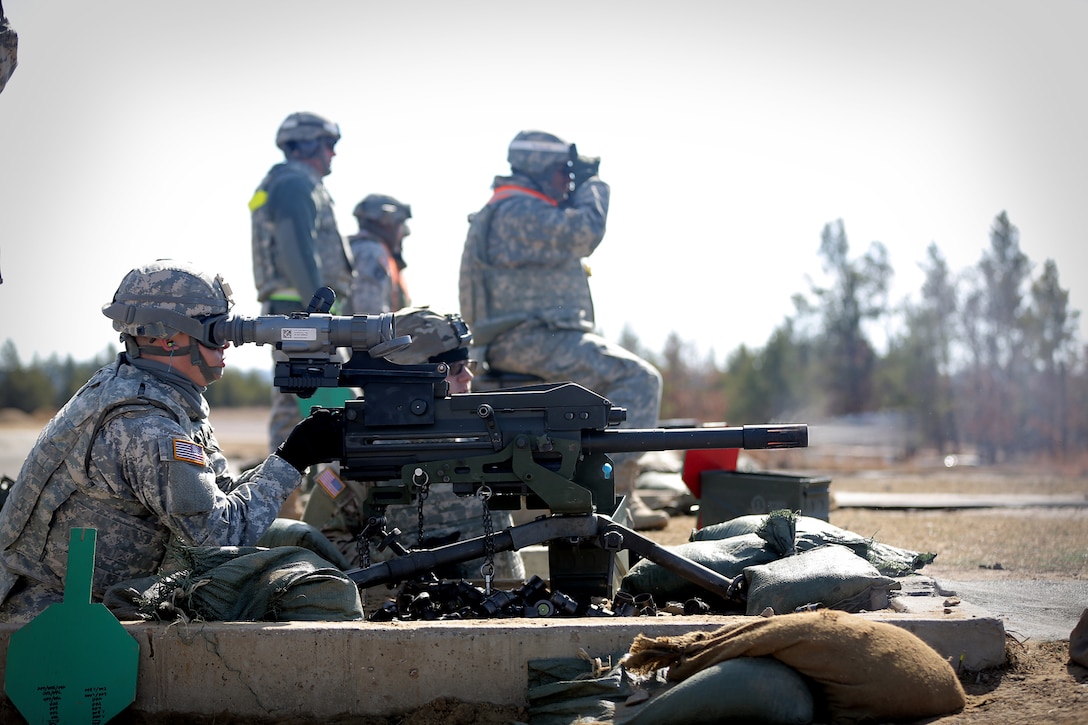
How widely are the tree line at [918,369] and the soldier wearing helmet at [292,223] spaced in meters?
24.6

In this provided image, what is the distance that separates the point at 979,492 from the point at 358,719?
1172cm

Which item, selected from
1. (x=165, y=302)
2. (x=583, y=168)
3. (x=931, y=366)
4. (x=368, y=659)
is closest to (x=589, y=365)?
(x=583, y=168)

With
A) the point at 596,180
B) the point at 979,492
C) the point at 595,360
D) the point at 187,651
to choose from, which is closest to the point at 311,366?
the point at 187,651

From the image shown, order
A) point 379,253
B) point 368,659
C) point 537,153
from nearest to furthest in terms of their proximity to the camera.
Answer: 1. point 368,659
2. point 537,153
3. point 379,253

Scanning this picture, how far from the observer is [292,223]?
8695 millimetres

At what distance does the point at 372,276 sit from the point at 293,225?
252 cm

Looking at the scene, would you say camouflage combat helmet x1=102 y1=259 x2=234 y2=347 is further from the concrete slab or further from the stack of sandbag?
the stack of sandbag

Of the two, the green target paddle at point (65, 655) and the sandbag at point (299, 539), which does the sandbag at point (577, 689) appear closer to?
the green target paddle at point (65, 655)

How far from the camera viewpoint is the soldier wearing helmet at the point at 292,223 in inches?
339

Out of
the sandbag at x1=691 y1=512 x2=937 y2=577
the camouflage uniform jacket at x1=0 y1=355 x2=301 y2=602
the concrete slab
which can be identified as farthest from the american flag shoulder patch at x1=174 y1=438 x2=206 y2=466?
the sandbag at x1=691 y1=512 x2=937 y2=577

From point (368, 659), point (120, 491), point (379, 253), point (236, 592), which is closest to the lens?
point (368, 659)

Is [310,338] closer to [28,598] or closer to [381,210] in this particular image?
[28,598]

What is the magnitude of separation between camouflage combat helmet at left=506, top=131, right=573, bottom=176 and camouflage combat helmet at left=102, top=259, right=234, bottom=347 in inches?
181

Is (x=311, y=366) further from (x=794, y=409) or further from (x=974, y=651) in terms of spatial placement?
(x=794, y=409)
